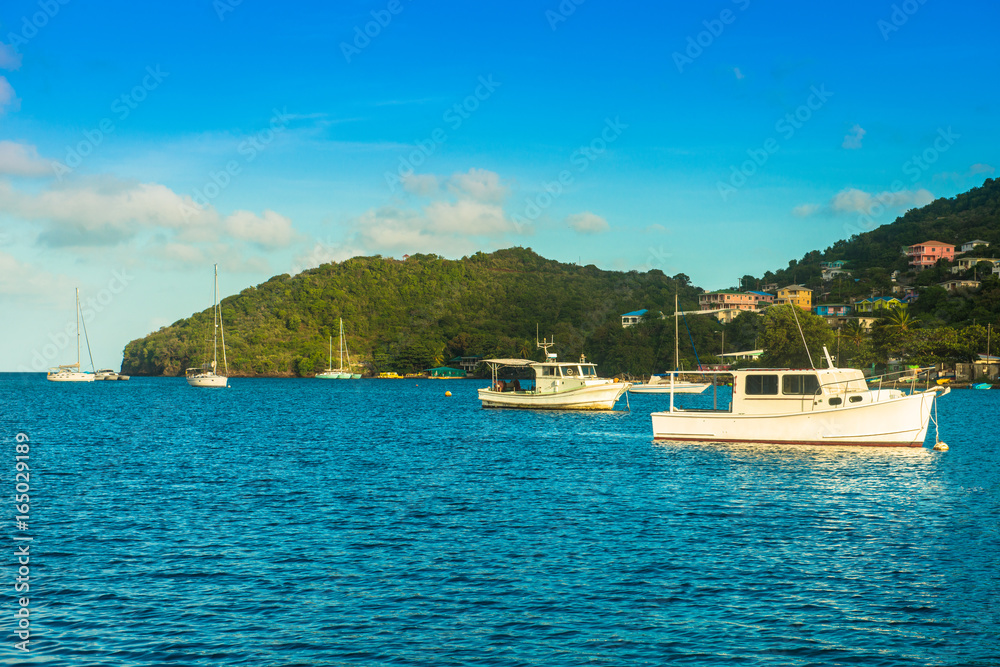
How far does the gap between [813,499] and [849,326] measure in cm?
13467

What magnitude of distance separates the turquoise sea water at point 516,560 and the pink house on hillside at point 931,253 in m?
180

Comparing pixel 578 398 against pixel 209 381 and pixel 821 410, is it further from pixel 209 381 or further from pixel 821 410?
pixel 209 381

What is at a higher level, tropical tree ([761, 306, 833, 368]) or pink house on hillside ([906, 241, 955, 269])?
pink house on hillside ([906, 241, 955, 269])

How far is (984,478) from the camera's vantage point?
93.2 feet

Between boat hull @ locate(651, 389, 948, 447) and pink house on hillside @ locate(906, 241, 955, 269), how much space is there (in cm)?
17836

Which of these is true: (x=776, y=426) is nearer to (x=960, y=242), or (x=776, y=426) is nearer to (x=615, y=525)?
(x=615, y=525)

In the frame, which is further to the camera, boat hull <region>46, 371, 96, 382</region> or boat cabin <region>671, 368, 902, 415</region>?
boat hull <region>46, 371, 96, 382</region>

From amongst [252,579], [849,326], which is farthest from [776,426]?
[849,326]

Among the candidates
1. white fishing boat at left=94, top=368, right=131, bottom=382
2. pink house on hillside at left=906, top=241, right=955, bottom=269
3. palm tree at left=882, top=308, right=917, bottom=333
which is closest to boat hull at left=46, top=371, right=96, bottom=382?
white fishing boat at left=94, top=368, right=131, bottom=382

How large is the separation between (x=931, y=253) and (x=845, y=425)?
183365 mm

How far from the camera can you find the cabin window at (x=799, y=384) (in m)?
34.1

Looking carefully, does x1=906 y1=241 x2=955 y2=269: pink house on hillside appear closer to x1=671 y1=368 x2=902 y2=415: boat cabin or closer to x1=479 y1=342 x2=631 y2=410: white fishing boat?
x1=479 y1=342 x2=631 y2=410: white fishing boat

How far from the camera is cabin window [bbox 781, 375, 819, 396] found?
34125mm

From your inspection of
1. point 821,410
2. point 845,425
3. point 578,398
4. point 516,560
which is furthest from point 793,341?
point 516,560
